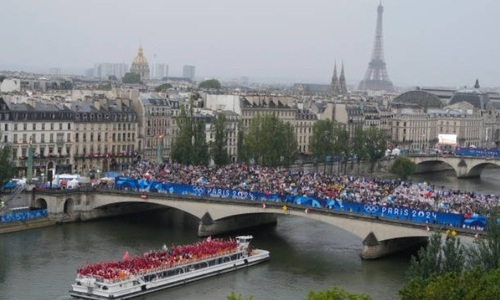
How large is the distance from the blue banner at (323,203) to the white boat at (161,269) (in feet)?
14.8

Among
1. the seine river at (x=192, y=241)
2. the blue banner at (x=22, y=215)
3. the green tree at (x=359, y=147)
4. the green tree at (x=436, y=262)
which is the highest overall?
the green tree at (x=359, y=147)

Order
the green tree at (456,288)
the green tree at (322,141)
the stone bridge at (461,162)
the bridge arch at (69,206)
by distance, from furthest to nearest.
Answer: the stone bridge at (461,162) < the green tree at (322,141) < the bridge arch at (69,206) < the green tree at (456,288)

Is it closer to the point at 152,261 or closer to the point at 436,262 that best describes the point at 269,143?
the point at 152,261

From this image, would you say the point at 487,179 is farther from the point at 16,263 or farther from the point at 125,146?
the point at 16,263

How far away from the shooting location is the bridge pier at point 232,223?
59000 mm

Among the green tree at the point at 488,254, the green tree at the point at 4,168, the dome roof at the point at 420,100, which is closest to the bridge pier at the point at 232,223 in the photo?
the green tree at the point at 4,168

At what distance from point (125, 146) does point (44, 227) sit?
28.8m

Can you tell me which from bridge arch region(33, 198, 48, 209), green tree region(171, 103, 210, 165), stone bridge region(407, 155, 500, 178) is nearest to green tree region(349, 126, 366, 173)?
stone bridge region(407, 155, 500, 178)

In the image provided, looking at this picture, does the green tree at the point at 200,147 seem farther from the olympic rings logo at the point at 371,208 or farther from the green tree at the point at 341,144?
the olympic rings logo at the point at 371,208

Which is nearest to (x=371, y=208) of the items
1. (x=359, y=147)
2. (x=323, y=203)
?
(x=323, y=203)

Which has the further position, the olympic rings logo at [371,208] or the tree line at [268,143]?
the tree line at [268,143]

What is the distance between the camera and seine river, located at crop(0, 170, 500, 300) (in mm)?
45969

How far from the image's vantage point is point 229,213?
58.5 metres

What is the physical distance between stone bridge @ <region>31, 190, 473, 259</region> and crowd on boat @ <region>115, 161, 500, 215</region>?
1.58 meters
